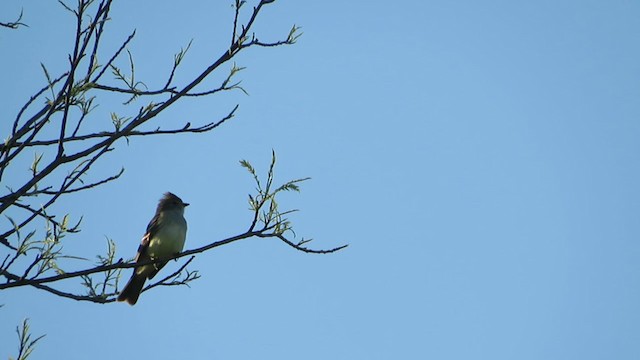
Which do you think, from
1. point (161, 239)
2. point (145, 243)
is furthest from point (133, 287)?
point (145, 243)

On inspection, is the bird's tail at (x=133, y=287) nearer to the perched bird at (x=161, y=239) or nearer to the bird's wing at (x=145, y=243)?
the perched bird at (x=161, y=239)

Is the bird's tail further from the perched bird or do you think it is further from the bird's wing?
the bird's wing

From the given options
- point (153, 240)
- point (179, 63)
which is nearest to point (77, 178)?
point (179, 63)

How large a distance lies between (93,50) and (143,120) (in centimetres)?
43

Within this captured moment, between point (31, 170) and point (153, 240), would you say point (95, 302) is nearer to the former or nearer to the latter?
point (31, 170)

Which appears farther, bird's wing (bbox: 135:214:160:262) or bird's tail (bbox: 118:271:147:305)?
bird's wing (bbox: 135:214:160:262)

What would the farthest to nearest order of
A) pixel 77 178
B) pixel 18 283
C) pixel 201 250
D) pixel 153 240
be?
pixel 153 240, pixel 201 250, pixel 77 178, pixel 18 283

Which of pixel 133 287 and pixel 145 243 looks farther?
pixel 145 243

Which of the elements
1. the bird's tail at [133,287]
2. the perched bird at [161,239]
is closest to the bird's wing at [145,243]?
the perched bird at [161,239]

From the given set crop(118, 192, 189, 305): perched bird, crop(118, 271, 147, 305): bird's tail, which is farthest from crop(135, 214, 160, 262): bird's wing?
crop(118, 271, 147, 305): bird's tail

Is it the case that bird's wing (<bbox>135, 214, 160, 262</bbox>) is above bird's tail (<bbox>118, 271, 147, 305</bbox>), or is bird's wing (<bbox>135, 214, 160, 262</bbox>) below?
above

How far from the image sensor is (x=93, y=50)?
346 cm

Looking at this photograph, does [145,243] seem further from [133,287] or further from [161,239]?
[133,287]

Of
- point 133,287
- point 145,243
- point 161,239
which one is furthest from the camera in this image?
point 145,243
